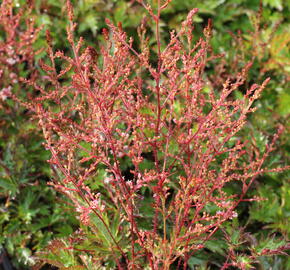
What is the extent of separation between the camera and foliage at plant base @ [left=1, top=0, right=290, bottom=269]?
2.07 metres

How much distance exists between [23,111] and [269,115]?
1624 mm

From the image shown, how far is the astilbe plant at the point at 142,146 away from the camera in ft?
4.60

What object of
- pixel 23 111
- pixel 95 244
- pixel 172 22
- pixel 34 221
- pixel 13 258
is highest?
pixel 172 22

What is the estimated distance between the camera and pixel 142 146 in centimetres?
149

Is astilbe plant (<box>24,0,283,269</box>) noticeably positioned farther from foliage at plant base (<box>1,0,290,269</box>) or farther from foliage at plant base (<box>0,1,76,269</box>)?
foliage at plant base (<box>0,1,76,269</box>)

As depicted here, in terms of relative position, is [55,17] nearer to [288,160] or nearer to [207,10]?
[207,10]

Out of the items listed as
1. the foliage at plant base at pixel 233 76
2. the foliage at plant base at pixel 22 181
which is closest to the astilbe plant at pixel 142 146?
the foliage at plant base at pixel 233 76

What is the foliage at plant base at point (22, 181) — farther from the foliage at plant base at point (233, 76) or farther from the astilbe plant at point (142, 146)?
the astilbe plant at point (142, 146)

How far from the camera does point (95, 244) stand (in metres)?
1.86

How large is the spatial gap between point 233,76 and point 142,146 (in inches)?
58.7

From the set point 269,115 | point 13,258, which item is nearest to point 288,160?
point 269,115

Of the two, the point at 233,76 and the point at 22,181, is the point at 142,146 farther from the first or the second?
the point at 233,76

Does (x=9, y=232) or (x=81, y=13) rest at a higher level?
(x=81, y=13)

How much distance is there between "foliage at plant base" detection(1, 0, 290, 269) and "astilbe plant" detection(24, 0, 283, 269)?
5.6 inches
